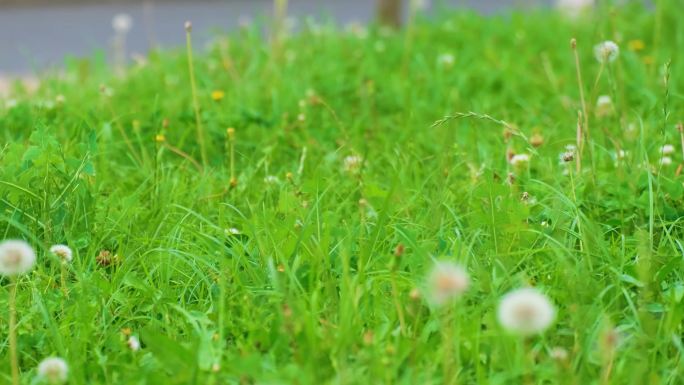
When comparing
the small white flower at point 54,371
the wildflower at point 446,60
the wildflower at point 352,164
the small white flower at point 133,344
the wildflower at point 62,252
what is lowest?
the wildflower at point 446,60

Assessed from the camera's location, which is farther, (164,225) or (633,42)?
(633,42)

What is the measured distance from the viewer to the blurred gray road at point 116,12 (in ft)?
23.4

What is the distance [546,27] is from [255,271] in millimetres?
3770

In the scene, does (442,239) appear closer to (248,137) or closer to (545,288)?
(545,288)

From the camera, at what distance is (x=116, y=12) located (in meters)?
9.09

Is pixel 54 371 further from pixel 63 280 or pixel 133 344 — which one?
pixel 63 280

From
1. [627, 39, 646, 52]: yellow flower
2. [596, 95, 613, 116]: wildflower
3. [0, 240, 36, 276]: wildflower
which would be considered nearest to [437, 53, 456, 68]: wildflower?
[627, 39, 646, 52]: yellow flower

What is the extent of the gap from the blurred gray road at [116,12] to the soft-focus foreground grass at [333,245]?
314cm

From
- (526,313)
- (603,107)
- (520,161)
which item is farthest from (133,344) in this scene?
(603,107)

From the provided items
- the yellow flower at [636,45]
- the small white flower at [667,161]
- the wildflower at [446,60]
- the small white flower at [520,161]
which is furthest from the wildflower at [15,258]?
the yellow flower at [636,45]

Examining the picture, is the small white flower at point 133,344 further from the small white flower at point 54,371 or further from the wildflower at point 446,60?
the wildflower at point 446,60

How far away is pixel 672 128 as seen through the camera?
3.29 meters

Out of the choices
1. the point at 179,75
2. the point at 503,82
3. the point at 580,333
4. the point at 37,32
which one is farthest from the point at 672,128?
the point at 37,32

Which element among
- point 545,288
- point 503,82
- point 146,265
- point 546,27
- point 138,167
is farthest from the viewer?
point 546,27
